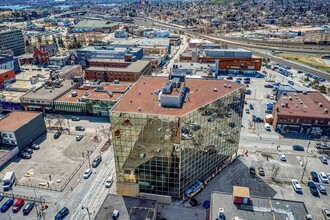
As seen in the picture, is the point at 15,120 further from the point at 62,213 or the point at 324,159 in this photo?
the point at 324,159

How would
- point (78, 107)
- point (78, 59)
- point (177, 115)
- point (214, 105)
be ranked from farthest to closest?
1. point (78, 59)
2. point (78, 107)
3. point (214, 105)
4. point (177, 115)

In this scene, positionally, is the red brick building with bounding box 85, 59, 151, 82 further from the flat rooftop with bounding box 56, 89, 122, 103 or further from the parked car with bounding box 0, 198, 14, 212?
the parked car with bounding box 0, 198, 14, 212

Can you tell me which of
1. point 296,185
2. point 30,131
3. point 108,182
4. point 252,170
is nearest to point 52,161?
point 30,131

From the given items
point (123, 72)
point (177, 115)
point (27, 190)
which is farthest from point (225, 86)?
point (123, 72)

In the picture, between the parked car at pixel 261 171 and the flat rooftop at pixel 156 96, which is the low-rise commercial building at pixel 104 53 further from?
the parked car at pixel 261 171

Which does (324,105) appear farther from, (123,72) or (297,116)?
(123,72)

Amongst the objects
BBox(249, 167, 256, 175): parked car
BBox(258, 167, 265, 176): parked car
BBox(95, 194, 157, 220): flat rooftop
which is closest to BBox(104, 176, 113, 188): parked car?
BBox(95, 194, 157, 220): flat rooftop
